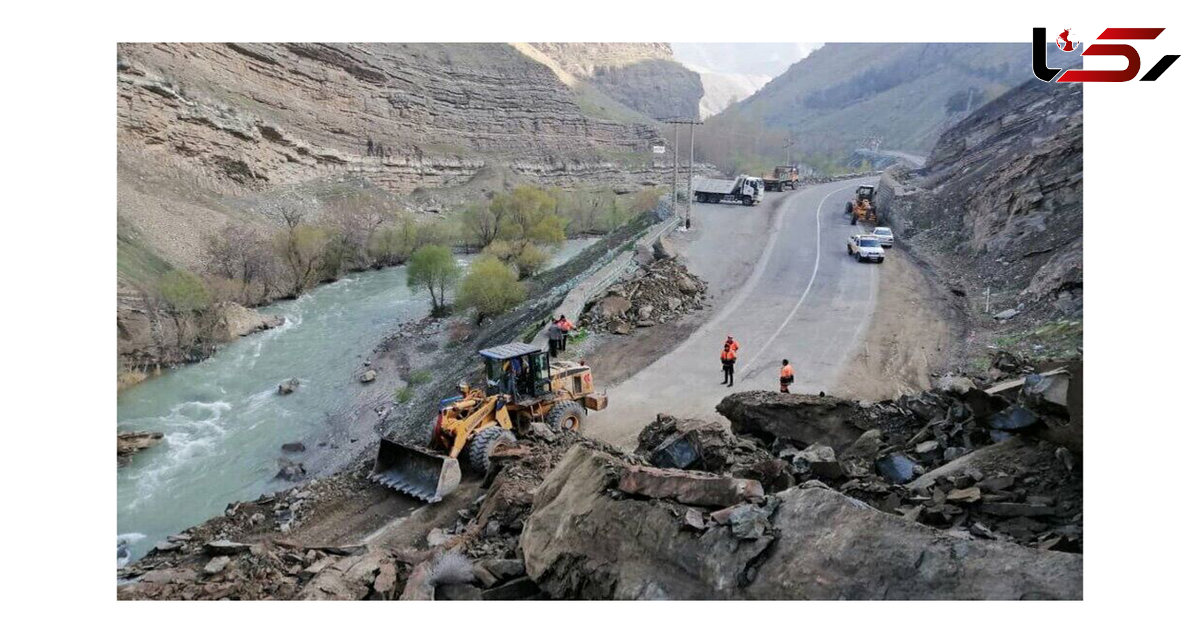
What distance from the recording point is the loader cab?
13312mm

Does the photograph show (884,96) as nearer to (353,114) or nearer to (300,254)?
(353,114)

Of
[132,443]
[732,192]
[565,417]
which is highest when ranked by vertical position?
[732,192]

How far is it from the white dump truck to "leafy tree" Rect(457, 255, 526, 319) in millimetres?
16329

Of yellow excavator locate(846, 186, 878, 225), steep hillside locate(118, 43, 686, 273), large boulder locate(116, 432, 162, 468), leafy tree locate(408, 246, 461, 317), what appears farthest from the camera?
steep hillside locate(118, 43, 686, 273)

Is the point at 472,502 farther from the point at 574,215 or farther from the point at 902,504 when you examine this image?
the point at 574,215

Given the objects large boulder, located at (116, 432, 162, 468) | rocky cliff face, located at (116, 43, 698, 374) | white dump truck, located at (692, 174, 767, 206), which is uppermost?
rocky cliff face, located at (116, 43, 698, 374)

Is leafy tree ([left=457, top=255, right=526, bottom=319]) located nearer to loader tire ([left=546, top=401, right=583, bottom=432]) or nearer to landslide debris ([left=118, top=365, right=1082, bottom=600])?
loader tire ([left=546, top=401, right=583, bottom=432])

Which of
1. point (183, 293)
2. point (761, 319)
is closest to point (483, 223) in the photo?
point (183, 293)

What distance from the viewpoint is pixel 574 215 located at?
56.2m

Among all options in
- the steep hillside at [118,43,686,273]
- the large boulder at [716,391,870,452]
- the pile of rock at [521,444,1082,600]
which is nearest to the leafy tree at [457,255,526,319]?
the steep hillside at [118,43,686,273]

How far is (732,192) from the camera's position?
41.5 meters

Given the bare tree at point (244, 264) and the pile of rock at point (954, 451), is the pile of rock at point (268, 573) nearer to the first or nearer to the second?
the pile of rock at point (954, 451)

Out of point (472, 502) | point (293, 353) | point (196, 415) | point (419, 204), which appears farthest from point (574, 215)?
point (472, 502)

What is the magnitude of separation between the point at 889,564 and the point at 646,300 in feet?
51.5
